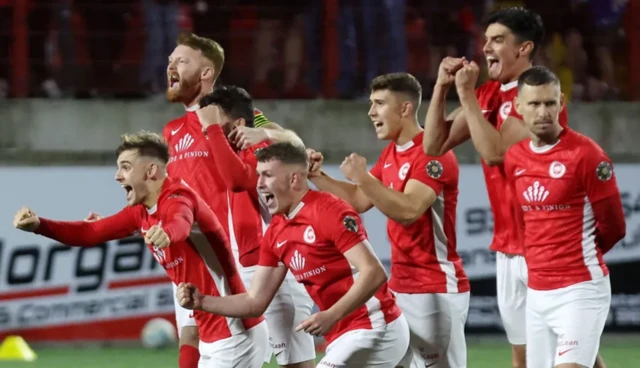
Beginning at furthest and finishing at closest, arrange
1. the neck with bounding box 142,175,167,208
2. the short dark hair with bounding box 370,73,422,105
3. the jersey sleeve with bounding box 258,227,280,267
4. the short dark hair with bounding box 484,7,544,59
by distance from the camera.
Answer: the short dark hair with bounding box 370,73,422,105
the short dark hair with bounding box 484,7,544,59
the neck with bounding box 142,175,167,208
the jersey sleeve with bounding box 258,227,280,267

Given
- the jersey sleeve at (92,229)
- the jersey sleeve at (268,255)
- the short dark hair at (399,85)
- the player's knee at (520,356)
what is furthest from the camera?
the player's knee at (520,356)

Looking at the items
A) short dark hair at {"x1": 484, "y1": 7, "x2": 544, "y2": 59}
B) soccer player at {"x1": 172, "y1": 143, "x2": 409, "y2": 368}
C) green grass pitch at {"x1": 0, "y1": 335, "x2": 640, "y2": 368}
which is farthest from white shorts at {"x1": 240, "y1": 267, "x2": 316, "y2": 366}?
green grass pitch at {"x1": 0, "y1": 335, "x2": 640, "y2": 368}

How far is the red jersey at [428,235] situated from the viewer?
6.51 meters

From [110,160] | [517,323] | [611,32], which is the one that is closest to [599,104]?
[611,32]

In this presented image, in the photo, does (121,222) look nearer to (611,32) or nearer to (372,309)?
(372,309)

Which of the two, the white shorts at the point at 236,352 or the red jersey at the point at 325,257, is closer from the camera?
the red jersey at the point at 325,257

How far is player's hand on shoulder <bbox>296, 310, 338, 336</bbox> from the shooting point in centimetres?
524

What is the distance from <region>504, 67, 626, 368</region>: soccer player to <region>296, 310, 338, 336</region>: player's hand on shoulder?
1190mm

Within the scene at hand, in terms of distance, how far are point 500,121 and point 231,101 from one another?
1.54 metres

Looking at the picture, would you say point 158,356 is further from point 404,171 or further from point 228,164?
point 404,171

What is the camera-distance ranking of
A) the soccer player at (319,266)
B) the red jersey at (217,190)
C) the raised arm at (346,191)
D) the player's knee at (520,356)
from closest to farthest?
the soccer player at (319,266)
the raised arm at (346,191)
the player's knee at (520,356)
the red jersey at (217,190)

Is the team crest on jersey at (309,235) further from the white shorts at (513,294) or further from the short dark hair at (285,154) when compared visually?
the white shorts at (513,294)

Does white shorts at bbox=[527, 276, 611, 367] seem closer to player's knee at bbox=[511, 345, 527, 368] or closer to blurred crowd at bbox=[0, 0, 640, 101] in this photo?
player's knee at bbox=[511, 345, 527, 368]

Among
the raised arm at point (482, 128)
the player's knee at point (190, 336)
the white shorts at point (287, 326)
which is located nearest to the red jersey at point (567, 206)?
the raised arm at point (482, 128)
